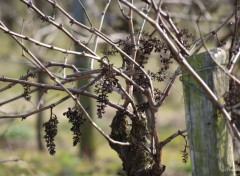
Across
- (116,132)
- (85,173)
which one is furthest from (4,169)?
(116,132)

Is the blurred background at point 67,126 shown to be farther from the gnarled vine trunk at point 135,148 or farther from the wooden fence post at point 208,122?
the wooden fence post at point 208,122

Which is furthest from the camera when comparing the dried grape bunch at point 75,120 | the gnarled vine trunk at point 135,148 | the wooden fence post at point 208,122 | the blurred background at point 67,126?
the blurred background at point 67,126

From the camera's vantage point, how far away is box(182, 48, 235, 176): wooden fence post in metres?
3.01

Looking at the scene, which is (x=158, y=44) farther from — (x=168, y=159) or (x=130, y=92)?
(x=168, y=159)

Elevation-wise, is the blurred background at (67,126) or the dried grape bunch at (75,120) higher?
the blurred background at (67,126)

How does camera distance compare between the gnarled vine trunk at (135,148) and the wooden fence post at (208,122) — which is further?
the gnarled vine trunk at (135,148)

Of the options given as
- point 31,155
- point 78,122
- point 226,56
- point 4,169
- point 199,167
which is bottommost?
point 199,167

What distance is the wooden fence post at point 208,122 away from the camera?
3014 millimetres

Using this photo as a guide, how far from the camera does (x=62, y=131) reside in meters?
18.2

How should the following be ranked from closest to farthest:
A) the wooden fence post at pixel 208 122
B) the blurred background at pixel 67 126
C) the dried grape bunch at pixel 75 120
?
the wooden fence post at pixel 208 122
the dried grape bunch at pixel 75 120
the blurred background at pixel 67 126

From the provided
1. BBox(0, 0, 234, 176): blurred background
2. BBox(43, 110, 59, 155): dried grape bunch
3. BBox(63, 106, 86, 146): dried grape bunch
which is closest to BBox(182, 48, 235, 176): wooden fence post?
BBox(63, 106, 86, 146): dried grape bunch

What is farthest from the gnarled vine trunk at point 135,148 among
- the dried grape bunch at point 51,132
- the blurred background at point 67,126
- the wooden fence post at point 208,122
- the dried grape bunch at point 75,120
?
the blurred background at point 67,126

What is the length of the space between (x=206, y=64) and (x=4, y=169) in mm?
6902

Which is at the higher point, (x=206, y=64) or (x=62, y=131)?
(x=62, y=131)
